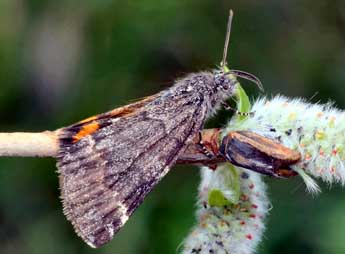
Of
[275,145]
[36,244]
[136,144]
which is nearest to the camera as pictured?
[275,145]

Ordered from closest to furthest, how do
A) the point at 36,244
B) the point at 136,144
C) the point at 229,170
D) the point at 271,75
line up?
the point at 229,170, the point at 136,144, the point at 36,244, the point at 271,75

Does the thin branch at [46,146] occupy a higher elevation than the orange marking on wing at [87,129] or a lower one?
higher

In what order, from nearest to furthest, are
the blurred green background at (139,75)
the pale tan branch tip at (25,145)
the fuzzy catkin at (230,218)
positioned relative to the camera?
the pale tan branch tip at (25,145) → the fuzzy catkin at (230,218) → the blurred green background at (139,75)

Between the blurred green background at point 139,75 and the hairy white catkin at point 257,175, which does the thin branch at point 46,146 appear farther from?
the blurred green background at point 139,75

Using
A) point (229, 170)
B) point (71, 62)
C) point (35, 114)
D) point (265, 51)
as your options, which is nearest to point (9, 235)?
point (35, 114)

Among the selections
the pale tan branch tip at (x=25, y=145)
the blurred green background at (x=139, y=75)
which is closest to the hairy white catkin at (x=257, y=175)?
the pale tan branch tip at (x=25, y=145)

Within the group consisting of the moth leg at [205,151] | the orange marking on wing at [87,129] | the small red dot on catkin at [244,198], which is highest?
the moth leg at [205,151]

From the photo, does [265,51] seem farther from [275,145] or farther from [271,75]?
[275,145]
